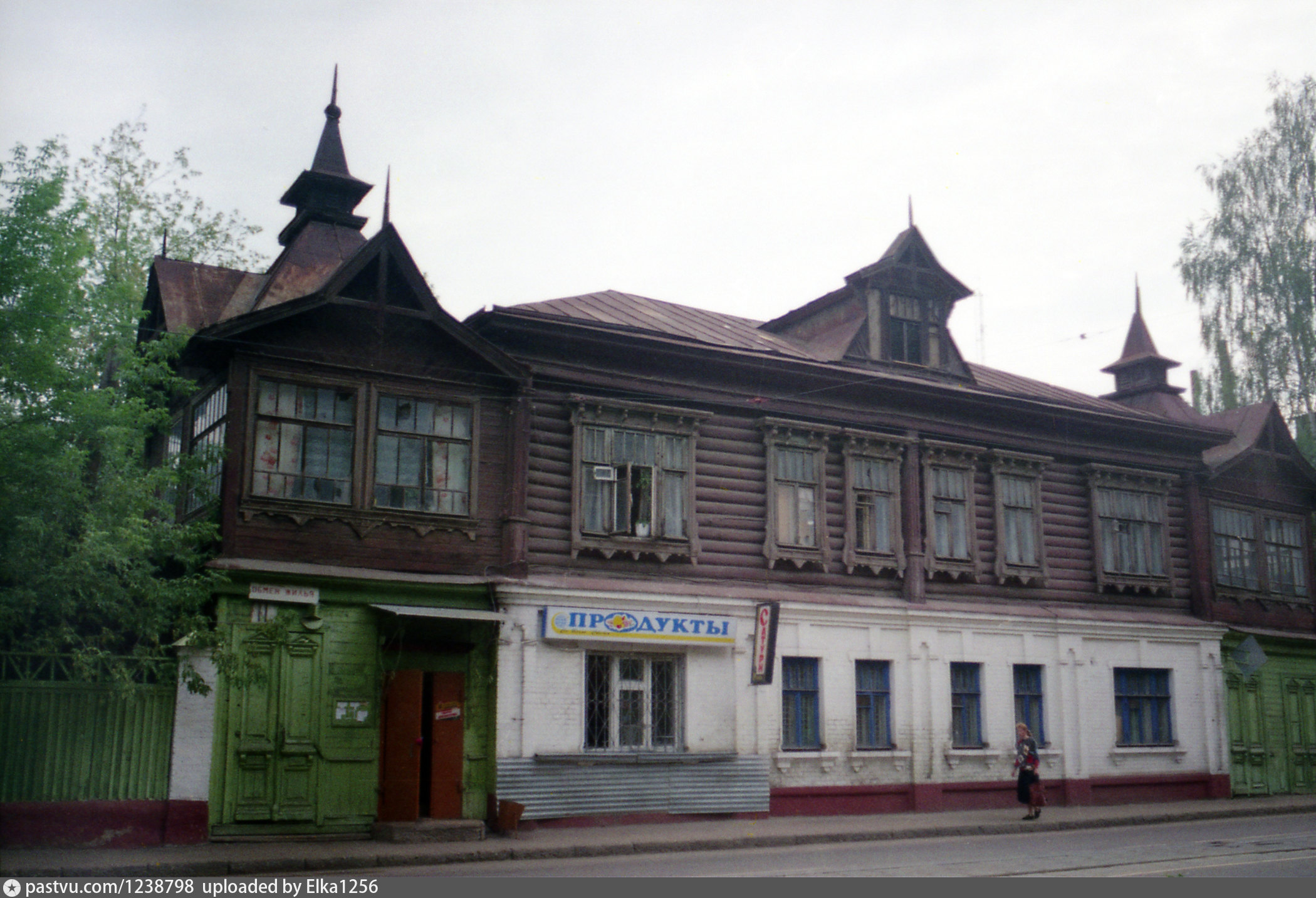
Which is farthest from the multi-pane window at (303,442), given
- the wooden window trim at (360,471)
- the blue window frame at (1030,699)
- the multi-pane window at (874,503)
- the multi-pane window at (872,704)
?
the blue window frame at (1030,699)

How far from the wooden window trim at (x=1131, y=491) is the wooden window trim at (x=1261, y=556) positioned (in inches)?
59.2

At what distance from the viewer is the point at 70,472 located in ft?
50.4

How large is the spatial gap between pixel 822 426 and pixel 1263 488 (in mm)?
13450

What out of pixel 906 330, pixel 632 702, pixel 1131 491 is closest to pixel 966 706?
pixel 1131 491

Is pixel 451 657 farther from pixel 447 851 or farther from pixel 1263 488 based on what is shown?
pixel 1263 488

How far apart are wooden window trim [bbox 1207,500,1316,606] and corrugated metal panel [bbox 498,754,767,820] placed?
13189 mm

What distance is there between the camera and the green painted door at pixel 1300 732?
2783 cm

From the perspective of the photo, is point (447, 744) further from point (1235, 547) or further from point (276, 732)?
point (1235, 547)

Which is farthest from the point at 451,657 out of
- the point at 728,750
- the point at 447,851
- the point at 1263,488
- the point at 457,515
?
the point at 1263,488

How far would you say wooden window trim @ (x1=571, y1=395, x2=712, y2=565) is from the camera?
20.0 meters

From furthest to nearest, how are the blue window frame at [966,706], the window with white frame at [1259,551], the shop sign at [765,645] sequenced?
1. the window with white frame at [1259,551]
2. the blue window frame at [966,706]
3. the shop sign at [765,645]

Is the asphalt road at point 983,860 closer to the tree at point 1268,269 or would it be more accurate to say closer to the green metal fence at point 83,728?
the green metal fence at point 83,728

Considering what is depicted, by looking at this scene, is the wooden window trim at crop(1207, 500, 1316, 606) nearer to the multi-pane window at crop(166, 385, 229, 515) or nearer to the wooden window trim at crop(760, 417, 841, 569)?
the wooden window trim at crop(760, 417, 841, 569)

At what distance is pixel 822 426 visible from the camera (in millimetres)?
22656
